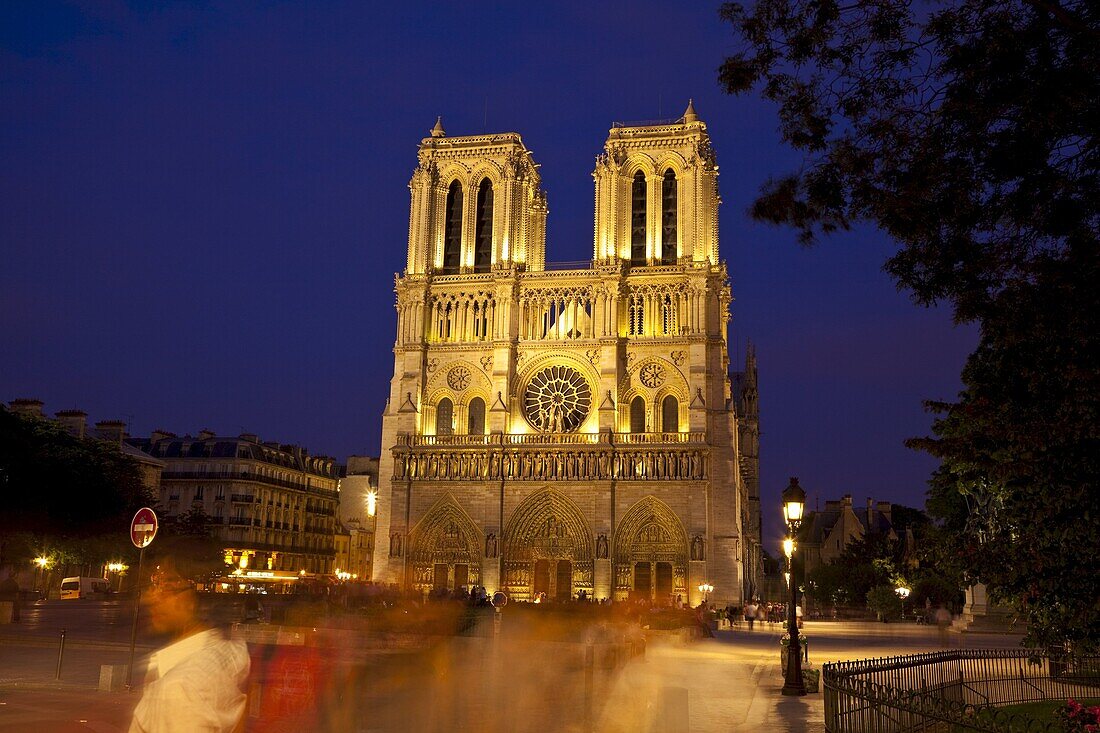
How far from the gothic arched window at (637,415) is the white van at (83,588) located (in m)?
26.3

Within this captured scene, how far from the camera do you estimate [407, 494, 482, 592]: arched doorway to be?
49438 mm

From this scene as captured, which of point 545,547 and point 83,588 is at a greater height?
point 545,547

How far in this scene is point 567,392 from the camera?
50.9 metres

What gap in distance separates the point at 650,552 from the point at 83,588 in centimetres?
2716

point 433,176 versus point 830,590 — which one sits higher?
point 433,176

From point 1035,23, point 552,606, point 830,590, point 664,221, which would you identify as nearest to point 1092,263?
point 1035,23

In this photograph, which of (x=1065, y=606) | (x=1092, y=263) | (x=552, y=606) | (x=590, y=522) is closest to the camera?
(x=1092, y=263)

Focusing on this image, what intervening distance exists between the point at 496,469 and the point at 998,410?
3896cm

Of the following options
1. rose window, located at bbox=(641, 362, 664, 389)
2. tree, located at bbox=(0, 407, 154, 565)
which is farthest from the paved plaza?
rose window, located at bbox=(641, 362, 664, 389)

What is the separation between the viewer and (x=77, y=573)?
56375 mm

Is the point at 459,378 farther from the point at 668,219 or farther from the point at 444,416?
the point at 668,219

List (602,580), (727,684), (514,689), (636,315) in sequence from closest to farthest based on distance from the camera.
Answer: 1. (514,689)
2. (727,684)
3. (602,580)
4. (636,315)

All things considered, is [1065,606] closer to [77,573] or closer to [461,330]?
[461,330]

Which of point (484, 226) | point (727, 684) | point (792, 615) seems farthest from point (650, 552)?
point (792, 615)
